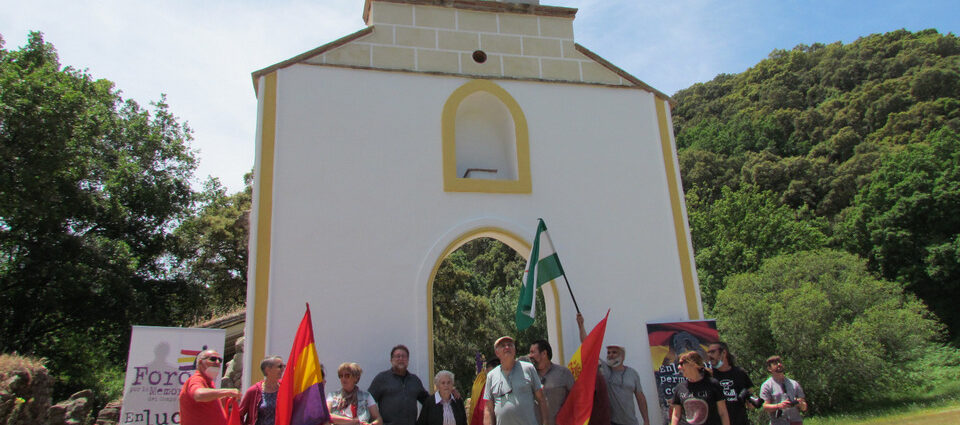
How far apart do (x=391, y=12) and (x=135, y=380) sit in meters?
5.36

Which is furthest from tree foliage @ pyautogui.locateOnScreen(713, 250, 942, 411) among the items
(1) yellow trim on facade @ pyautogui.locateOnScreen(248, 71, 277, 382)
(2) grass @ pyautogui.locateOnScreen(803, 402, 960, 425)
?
(1) yellow trim on facade @ pyautogui.locateOnScreen(248, 71, 277, 382)

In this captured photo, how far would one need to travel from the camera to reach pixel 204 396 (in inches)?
157

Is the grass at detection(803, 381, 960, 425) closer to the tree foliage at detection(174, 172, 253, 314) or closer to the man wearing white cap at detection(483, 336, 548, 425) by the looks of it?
the man wearing white cap at detection(483, 336, 548, 425)

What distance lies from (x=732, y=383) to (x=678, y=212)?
3.12 m

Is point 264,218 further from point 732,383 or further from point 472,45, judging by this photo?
point 732,383

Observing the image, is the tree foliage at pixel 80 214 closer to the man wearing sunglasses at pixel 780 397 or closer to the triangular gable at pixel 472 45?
the triangular gable at pixel 472 45

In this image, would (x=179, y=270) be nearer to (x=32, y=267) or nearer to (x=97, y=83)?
(x=32, y=267)

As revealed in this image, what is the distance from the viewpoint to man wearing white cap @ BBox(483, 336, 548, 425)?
15.3ft

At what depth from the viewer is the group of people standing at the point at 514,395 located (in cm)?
439

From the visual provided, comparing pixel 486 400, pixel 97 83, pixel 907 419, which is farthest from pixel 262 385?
pixel 97 83

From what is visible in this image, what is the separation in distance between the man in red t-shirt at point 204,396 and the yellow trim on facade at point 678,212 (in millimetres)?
5548

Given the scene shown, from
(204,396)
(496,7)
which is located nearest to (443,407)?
(204,396)

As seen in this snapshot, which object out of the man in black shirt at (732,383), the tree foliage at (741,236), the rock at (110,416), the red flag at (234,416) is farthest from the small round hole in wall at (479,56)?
the tree foliage at (741,236)

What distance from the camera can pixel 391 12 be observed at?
7.98m
